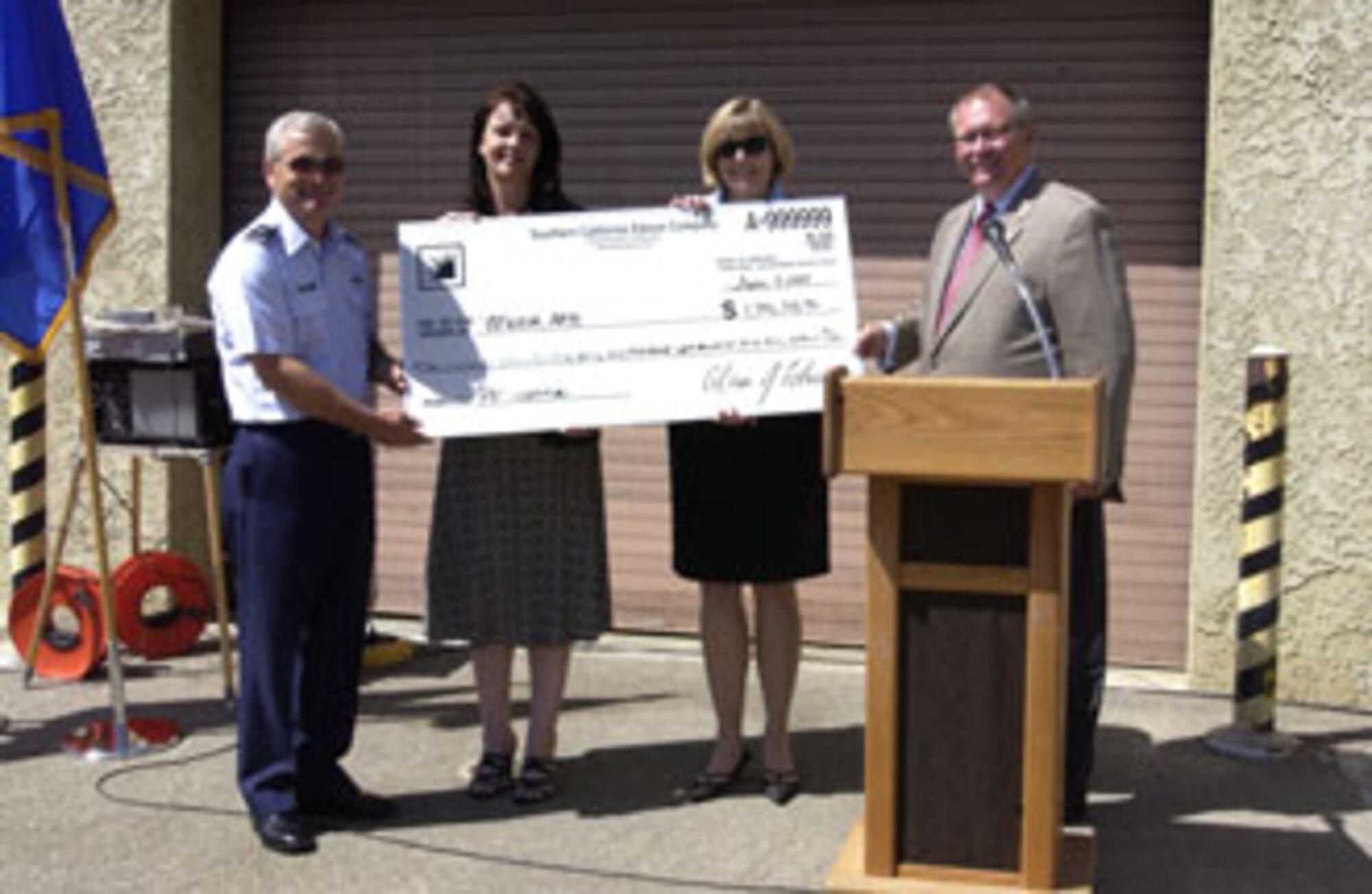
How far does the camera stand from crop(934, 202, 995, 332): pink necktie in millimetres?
4762

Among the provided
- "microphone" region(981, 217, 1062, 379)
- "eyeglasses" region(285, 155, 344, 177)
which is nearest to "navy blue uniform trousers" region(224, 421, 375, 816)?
"eyeglasses" region(285, 155, 344, 177)

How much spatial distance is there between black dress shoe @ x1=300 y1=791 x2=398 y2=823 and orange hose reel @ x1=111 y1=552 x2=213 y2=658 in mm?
2052

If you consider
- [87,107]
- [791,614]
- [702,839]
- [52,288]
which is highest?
[87,107]

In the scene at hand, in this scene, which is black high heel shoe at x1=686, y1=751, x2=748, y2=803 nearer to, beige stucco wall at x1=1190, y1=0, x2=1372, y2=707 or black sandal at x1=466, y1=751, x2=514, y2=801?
black sandal at x1=466, y1=751, x2=514, y2=801

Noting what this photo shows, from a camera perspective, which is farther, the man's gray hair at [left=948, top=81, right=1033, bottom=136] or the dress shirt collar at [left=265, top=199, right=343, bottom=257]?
the dress shirt collar at [left=265, top=199, right=343, bottom=257]

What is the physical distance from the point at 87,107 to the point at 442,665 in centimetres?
258

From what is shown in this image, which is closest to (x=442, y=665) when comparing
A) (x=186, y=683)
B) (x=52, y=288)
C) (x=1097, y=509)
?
(x=186, y=683)

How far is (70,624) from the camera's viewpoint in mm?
6910

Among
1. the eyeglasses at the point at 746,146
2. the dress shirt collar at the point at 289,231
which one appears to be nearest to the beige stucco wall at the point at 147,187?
the dress shirt collar at the point at 289,231

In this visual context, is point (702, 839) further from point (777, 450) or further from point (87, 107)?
point (87, 107)

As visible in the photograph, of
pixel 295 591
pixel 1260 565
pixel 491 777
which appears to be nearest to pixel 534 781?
pixel 491 777

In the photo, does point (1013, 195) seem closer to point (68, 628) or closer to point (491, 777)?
point (491, 777)

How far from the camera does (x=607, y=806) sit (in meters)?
5.36

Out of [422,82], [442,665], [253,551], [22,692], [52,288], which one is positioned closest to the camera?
[253,551]
